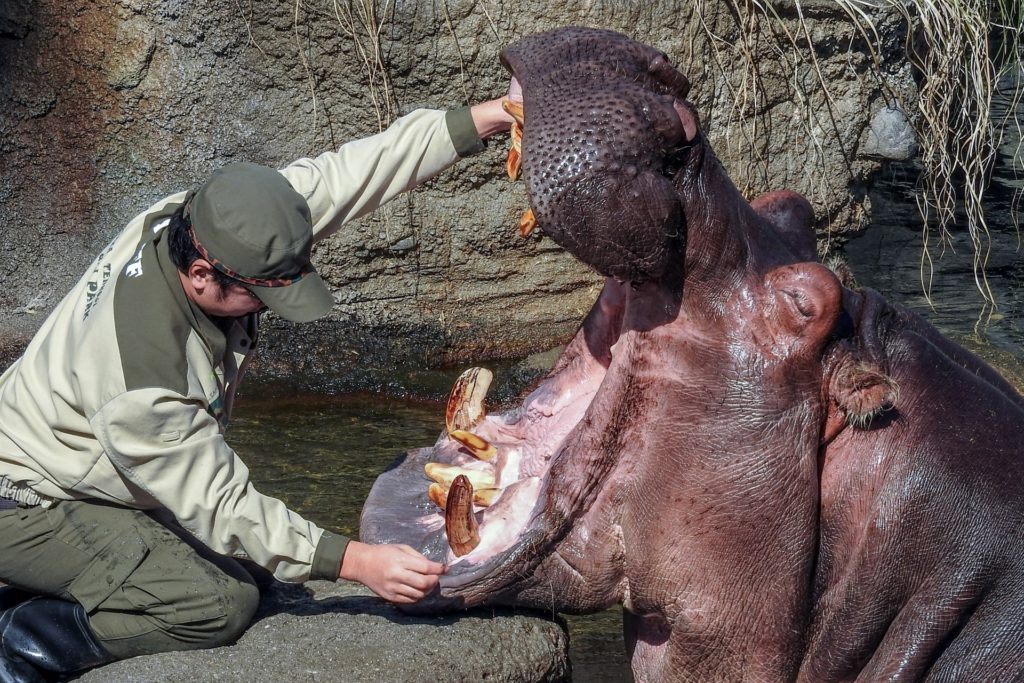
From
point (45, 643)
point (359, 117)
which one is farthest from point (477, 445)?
point (359, 117)

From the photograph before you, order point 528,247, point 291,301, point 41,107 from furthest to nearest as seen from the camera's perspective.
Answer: point 528,247, point 41,107, point 291,301

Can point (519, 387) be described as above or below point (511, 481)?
below

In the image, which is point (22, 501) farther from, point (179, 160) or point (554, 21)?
point (554, 21)

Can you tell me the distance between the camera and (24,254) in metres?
5.04

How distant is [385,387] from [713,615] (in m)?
2.75

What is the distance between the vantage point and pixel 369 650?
2723 millimetres

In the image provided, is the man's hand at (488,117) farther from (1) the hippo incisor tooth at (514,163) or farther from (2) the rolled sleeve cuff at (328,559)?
(2) the rolled sleeve cuff at (328,559)

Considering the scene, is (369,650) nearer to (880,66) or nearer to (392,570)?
(392,570)

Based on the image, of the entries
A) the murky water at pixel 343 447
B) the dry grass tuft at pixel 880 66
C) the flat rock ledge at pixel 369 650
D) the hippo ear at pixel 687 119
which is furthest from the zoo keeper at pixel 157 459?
the dry grass tuft at pixel 880 66

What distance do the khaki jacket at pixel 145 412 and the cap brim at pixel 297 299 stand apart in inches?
6.8

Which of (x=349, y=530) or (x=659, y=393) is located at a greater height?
(x=659, y=393)

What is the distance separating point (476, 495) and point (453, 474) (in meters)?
0.13

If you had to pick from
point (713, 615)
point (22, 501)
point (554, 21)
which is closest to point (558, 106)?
point (713, 615)

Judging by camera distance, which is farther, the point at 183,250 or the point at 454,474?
the point at 454,474
